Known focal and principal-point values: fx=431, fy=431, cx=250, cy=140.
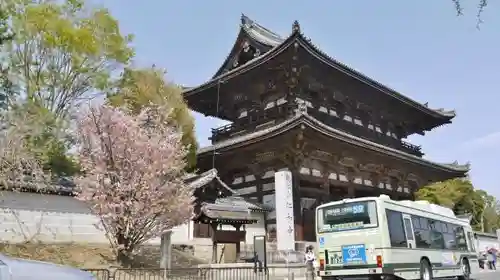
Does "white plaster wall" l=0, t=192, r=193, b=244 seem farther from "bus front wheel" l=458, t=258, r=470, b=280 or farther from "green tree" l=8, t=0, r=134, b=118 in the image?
"bus front wheel" l=458, t=258, r=470, b=280

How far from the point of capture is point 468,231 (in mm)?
19969

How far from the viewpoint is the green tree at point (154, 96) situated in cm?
2223

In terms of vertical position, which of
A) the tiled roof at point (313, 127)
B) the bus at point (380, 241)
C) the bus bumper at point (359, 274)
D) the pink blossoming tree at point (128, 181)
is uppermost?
the tiled roof at point (313, 127)

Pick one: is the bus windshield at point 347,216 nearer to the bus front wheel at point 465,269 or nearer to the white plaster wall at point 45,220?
the bus front wheel at point 465,269

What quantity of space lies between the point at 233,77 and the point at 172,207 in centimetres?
1125

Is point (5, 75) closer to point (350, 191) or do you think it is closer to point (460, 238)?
point (350, 191)

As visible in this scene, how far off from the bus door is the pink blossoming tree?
25.2 feet

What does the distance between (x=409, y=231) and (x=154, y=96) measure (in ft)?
47.8

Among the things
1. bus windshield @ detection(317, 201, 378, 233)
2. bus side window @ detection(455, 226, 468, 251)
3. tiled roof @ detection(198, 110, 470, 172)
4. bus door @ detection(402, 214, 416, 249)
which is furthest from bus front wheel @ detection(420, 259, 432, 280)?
tiled roof @ detection(198, 110, 470, 172)

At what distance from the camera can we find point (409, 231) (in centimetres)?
1478

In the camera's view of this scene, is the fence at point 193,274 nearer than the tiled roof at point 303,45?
Yes

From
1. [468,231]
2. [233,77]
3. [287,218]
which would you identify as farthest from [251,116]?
[468,231]

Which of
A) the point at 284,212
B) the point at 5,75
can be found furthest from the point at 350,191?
the point at 5,75

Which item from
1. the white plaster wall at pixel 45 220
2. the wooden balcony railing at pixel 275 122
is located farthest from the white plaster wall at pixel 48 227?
the wooden balcony railing at pixel 275 122
